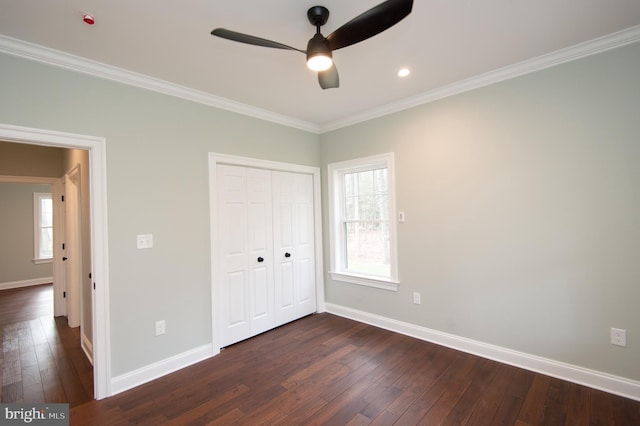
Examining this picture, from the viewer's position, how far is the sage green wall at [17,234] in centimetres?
601

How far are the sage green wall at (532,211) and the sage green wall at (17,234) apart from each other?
800 cm

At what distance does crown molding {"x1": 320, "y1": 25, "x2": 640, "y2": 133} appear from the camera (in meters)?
2.13

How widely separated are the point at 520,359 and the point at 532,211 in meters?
1.36

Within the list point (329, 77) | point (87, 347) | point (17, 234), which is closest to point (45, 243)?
point (17, 234)

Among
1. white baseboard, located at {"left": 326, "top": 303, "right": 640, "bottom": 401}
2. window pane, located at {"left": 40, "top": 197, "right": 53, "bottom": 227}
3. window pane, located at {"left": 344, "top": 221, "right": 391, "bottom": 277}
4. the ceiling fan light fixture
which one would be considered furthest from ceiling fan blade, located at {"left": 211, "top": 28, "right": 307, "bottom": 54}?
window pane, located at {"left": 40, "top": 197, "right": 53, "bottom": 227}

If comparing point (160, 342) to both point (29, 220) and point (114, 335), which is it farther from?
point (29, 220)

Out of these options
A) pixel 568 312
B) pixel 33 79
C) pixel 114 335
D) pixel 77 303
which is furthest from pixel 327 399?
pixel 77 303

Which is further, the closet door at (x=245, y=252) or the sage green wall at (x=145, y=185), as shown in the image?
the closet door at (x=245, y=252)

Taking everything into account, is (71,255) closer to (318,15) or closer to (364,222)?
(364,222)

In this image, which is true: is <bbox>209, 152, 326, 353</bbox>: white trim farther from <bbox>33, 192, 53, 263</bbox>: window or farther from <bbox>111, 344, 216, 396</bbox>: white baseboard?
<bbox>33, 192, 53, 263</bbox>: window

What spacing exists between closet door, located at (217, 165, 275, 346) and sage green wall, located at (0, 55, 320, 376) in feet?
0.77

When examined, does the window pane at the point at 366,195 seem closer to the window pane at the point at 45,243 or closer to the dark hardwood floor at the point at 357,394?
the dark hardwood floor at the point at 357,394

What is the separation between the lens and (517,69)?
2545 millimetres

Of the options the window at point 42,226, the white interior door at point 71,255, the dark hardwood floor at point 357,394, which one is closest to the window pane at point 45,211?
the window at point 42,226
